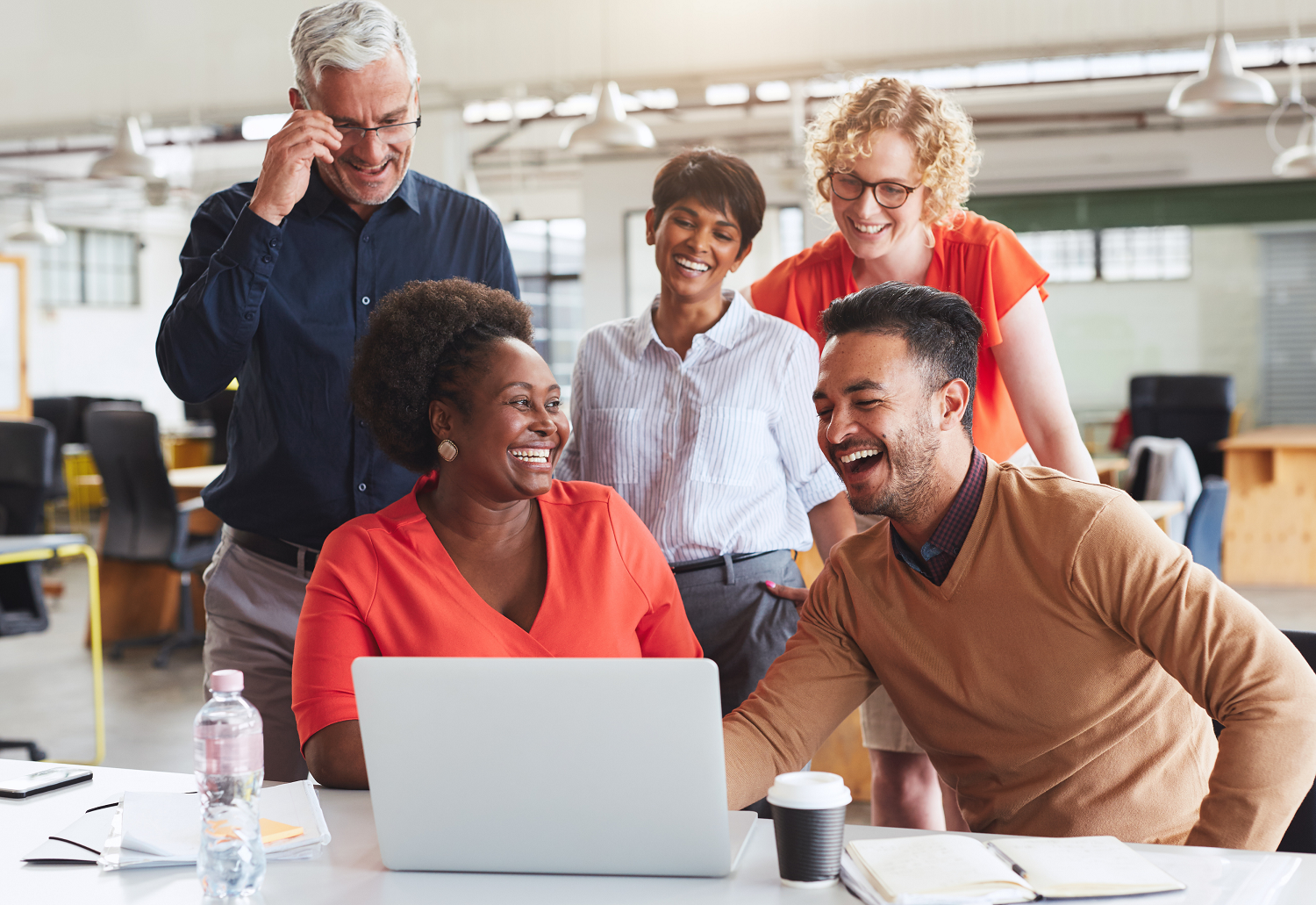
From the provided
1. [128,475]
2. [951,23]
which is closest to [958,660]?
[128,475]

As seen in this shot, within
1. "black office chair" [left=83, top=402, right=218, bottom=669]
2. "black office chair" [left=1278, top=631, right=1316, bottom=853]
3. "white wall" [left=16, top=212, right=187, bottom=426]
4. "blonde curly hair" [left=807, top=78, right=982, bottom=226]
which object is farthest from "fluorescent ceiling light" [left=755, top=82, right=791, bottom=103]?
"black office chair" [left=1278, top=631, right=1316, bottom=853]

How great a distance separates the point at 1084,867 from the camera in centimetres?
112

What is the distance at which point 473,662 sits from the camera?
1.12 m

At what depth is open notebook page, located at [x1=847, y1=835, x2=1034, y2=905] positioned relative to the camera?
1073 mm

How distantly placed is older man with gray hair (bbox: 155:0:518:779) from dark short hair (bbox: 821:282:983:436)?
0.78m

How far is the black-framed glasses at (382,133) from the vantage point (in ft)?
6.09

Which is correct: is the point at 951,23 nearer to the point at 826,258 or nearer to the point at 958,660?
the point at 826,258

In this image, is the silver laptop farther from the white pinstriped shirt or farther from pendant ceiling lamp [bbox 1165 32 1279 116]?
pendant ceiling lamp [bbox 1165 32 1279 116]

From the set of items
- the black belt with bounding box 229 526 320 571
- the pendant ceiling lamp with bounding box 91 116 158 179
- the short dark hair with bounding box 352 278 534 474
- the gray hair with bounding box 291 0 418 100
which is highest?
the pendant ceiling lamp with bounding box 91 116 158 179

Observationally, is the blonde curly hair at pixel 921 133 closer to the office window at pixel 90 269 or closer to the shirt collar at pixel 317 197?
the shirt collar at pixel 317 197

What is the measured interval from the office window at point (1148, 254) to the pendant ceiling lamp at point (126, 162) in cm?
708

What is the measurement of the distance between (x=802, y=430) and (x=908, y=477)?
1.80 ft

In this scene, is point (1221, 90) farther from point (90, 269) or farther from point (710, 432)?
point (90, 269)

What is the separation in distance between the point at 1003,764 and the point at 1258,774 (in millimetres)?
295
